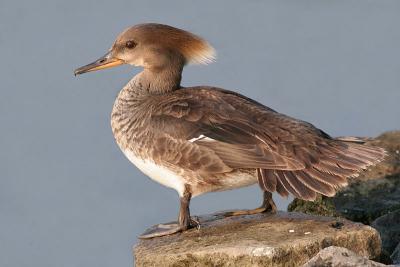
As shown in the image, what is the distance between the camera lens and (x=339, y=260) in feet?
19.5

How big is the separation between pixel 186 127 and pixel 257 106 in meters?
0.55

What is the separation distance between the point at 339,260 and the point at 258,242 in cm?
102

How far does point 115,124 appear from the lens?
8070mm

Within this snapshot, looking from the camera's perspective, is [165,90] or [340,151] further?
[165,90]

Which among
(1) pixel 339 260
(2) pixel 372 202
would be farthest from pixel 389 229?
(1) pixel 339 260

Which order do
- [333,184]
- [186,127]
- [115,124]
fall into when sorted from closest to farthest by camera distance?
[333,184]
[186,127]
[115,124]

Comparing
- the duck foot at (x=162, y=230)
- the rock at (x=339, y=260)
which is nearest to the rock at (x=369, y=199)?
the duck foot at (x=162, y=230)

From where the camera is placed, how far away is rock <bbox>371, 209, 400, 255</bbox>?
26.5 ft

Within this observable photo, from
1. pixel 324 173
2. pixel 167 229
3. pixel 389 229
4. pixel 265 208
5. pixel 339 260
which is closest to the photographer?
pixel 339 260

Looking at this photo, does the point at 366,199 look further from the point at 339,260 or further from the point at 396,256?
the point at 339,260

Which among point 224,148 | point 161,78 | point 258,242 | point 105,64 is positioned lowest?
point 258,242

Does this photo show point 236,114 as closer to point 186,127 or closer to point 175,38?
point 186,127

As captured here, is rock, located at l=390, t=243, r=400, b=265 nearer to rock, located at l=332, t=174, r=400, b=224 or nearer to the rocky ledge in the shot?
the rocky ledge

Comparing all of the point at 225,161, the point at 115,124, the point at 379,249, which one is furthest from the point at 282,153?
the point at 115,124
